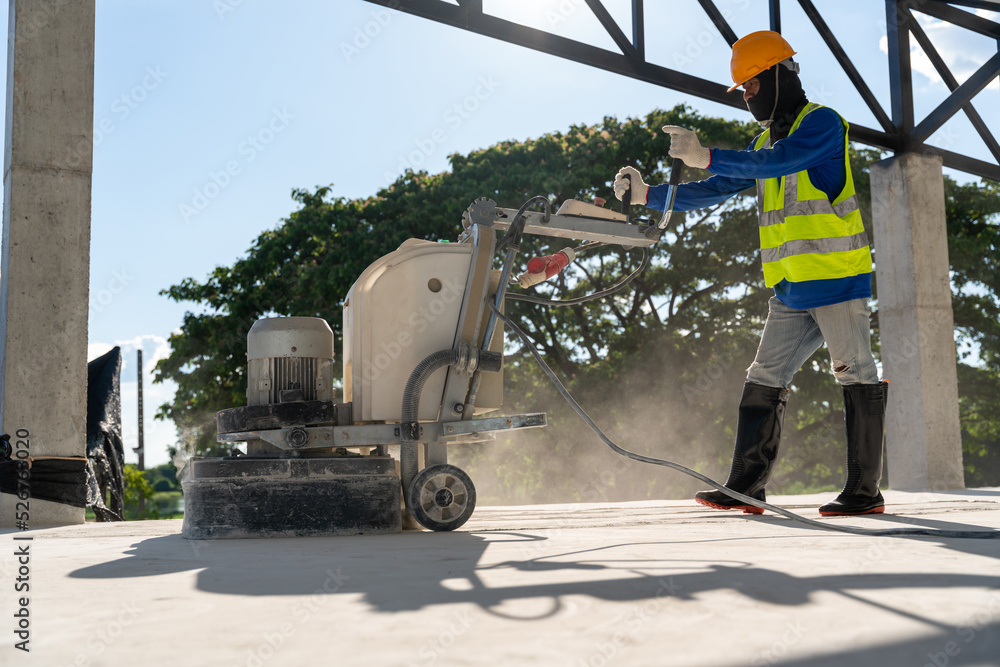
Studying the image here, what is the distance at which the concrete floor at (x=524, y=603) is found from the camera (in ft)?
3.33

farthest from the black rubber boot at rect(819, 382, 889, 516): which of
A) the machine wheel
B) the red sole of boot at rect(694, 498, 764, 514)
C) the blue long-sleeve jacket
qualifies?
the machine wheel

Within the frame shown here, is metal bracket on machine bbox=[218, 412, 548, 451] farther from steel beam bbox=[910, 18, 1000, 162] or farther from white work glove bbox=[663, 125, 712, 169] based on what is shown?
steel beam bbox=[910, 18, 1000, 162]

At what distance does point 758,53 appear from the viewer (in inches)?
131

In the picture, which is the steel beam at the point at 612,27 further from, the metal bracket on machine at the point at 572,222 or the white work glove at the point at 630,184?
the metal bracket on machine at the point at 572,222

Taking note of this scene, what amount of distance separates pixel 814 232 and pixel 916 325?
4.09 m

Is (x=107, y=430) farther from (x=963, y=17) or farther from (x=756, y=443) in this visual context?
(x=963, y=17)

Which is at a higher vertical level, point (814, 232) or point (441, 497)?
point (814, 232)

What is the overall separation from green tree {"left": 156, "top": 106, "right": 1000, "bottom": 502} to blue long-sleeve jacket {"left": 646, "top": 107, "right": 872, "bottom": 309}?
9.95 m

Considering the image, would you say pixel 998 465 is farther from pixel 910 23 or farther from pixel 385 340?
pixel 385 340

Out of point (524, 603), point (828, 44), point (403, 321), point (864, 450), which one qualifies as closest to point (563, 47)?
point (828, 44)

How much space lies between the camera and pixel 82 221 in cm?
404

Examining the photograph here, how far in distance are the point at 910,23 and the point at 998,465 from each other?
17.2m

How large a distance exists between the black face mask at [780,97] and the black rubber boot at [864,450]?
1.15 m

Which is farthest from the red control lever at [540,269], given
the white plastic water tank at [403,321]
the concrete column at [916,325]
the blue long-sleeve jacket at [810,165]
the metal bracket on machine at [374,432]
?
the concrete column at [916,325]
